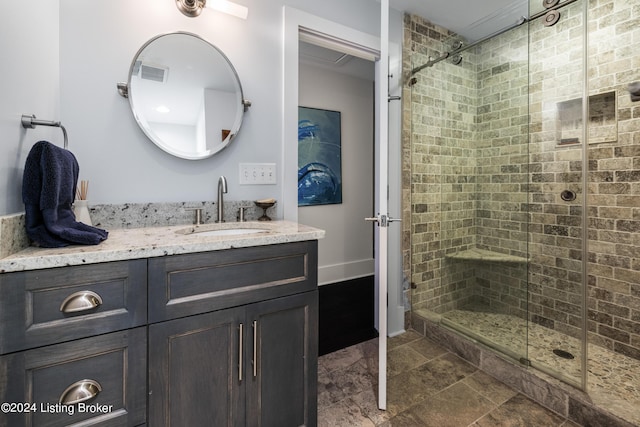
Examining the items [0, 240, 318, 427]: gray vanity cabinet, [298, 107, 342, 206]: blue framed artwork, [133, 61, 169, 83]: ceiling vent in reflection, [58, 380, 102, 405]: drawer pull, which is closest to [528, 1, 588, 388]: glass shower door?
[0, 240, 318, 427]: gray vanity cabinet

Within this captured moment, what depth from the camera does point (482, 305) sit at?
2.23 metres

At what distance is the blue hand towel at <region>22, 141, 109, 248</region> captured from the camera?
0.89m

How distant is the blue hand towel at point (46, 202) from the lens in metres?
0.89

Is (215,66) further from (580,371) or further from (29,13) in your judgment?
(580,371)

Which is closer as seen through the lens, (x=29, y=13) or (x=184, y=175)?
(x=29, y=13)

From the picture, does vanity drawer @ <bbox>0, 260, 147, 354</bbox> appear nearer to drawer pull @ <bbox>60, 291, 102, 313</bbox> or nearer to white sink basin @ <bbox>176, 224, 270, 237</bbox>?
drawer pull @ <bbox>60, 291, 102, 313</bbox>

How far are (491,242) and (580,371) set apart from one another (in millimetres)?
1023

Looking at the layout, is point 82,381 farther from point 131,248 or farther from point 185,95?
point 185,95

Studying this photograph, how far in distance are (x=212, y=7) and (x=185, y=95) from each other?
51cm

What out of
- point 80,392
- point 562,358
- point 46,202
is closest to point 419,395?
point 562,358

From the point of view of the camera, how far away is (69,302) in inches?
31.4

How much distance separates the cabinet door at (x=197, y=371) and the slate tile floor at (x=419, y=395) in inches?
25.3

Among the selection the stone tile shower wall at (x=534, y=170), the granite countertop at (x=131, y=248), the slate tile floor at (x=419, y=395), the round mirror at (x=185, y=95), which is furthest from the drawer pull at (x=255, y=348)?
the stone tile shower wall at (x=534, y=170)

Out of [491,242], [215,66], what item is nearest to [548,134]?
[491,242]
